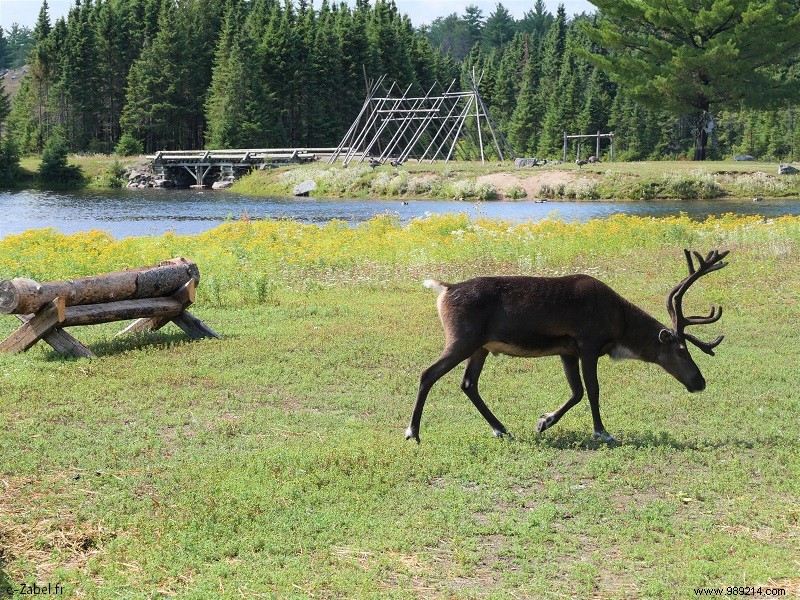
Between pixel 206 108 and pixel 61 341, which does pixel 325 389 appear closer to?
pixel 61 341

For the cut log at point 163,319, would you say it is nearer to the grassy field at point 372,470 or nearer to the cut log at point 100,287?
the cut log at point 100,287

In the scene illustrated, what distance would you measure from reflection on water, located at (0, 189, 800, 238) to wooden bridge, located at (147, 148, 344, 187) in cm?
1391

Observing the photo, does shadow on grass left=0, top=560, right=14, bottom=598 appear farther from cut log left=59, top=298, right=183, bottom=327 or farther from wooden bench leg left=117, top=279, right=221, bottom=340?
wooden bench leg left=117, top=279, right=221, bottom=340

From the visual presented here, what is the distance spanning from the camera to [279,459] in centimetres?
779

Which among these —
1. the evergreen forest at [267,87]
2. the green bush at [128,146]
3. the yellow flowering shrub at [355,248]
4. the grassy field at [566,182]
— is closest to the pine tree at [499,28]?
the evergreen forest at [267,87]

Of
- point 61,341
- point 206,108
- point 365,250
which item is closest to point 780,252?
point 365,250

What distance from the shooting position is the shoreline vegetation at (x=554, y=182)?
168ft

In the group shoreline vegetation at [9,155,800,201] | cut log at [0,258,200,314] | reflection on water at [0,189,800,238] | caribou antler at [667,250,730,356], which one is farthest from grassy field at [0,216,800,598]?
shoreline vegetation at [9,155,800,201]

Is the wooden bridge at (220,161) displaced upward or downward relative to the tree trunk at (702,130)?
downward

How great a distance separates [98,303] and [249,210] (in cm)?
3638

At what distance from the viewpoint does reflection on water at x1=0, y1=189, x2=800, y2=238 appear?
3816 cm

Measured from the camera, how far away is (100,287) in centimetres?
1195

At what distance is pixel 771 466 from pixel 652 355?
62.4 inches

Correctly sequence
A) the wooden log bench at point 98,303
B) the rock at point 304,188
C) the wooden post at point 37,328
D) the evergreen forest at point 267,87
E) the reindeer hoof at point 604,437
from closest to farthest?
the reindeer hoof at point 604,437 < the wooden log bench at point 98,303 < the wooden post at point 37,328 < the rock at point 304,188 < the evergreen forest at point 267,87
